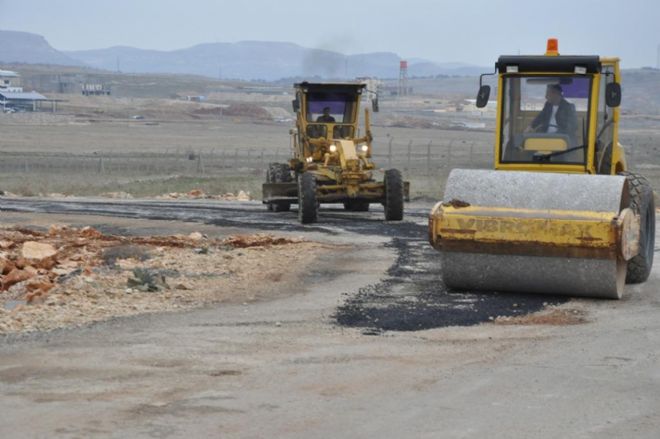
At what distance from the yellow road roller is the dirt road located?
12.6 inches

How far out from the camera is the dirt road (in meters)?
8.60

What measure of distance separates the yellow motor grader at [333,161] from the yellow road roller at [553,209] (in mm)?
8837

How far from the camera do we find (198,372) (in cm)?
1001

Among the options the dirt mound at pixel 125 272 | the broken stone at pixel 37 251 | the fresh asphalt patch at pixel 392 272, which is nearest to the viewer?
the fresh asphalt patch at pixel 392 272

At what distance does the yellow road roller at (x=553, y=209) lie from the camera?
44.9ft

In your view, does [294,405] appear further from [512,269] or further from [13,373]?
[512,269]

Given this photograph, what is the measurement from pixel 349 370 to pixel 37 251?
325 inches

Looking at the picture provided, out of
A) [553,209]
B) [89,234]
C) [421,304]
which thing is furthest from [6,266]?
[553,209]

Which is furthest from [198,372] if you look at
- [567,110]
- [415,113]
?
[415,113]

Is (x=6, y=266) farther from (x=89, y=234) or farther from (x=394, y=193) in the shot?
(x=394, y=193)

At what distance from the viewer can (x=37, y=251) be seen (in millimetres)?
17344

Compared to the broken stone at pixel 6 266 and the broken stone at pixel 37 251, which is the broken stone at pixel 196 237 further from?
the broken stone at pixel 6 266

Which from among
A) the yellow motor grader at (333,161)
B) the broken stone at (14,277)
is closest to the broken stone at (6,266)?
the broken stone at (14,277)

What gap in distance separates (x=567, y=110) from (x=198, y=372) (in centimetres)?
748
